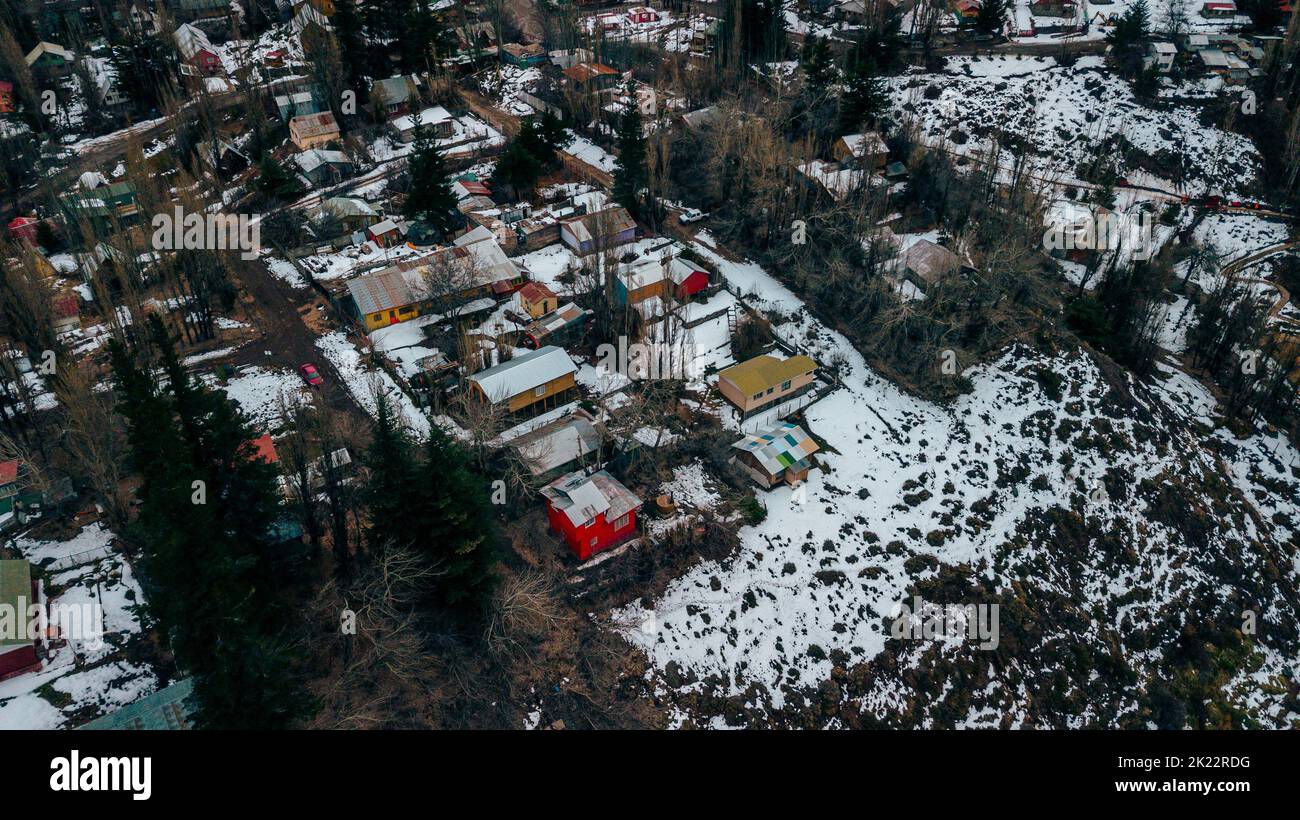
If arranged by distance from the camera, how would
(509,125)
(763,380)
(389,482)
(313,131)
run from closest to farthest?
(389,482) < (763,380) < (313,131) < (509,125)

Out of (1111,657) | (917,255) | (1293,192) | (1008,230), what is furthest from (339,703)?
(1293,192)

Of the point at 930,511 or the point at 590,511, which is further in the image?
the point at 930,511

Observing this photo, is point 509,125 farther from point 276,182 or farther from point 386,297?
point 386,297

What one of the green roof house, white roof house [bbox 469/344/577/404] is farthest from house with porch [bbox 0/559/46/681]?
white roof house [bbox 469/344/577/404]

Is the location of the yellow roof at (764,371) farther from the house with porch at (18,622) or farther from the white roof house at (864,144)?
the house with porch at (18,622)

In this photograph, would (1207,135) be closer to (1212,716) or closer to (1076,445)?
(1076,445)

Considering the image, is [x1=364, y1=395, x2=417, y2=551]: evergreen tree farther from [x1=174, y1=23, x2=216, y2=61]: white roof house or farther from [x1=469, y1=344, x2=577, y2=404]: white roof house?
[x1=174, y1=23, x2=216, y2=61]: white roof house

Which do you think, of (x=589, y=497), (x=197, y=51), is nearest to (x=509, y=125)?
(x=197, y=51)
